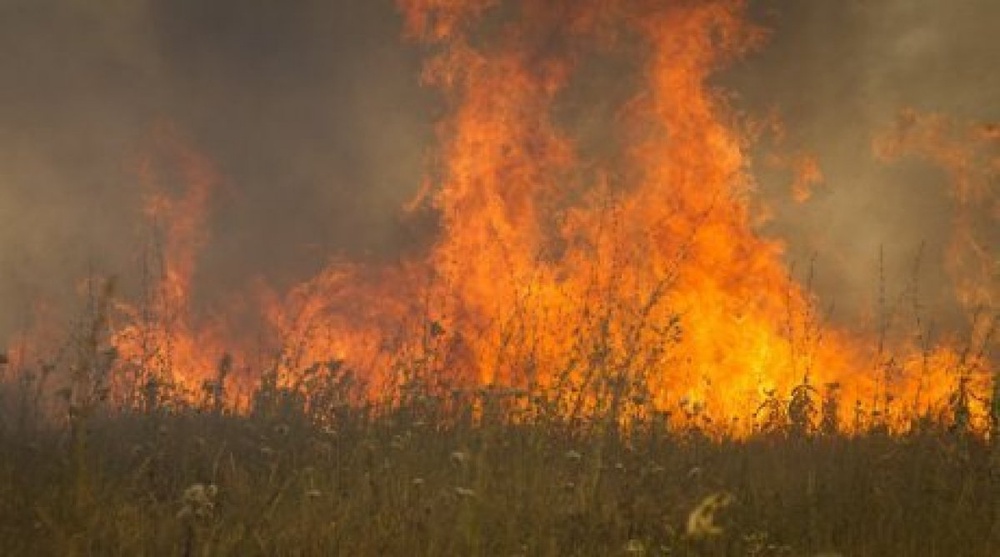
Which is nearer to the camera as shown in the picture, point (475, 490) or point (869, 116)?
point (475, 490)

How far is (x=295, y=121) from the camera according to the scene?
1388 cm

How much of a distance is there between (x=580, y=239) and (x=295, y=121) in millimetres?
5133

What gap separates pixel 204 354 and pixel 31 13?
6.81 metres

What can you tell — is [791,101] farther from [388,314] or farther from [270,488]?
[270,488]

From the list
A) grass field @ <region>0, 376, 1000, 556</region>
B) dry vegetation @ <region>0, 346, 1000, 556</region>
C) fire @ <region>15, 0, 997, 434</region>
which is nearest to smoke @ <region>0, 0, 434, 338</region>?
fire @ <region>15, 0, 997, 434</region>

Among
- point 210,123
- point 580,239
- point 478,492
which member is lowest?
point 478,492

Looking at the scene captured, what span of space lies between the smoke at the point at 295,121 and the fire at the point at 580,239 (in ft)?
1.61

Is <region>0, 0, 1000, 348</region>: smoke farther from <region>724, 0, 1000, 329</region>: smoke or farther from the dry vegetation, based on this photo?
the dry vegetation

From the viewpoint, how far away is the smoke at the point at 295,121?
439 inches

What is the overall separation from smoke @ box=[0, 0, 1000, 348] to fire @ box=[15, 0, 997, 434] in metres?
0.49

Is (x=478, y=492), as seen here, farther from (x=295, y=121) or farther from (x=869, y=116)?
(x=295, y=121)

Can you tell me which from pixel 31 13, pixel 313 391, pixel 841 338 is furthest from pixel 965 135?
pixel 31 13

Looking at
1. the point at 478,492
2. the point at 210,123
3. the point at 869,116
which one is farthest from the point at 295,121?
the point at 478,492

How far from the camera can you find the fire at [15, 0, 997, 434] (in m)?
10.2
